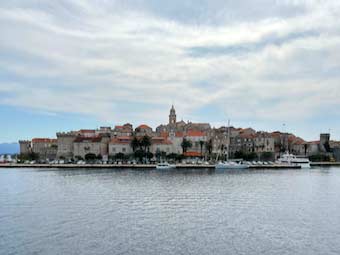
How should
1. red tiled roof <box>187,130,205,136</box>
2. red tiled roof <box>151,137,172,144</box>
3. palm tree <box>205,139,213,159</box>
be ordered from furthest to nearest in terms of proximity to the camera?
red tiled roof <box>187,130,205,136</box>
palm tree <box>205,139,213,159</box>
red tiled roof <box>151,137,172,144</box>

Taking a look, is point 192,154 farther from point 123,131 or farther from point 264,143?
point 123,131

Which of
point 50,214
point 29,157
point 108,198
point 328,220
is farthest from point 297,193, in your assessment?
point 29,157

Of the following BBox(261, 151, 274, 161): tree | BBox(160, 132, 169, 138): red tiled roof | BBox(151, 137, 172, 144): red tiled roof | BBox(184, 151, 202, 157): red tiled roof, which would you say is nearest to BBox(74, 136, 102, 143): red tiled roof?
BBox(151, 137, 172, 144): red tiled roof

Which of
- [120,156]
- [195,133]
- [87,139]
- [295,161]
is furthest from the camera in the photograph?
[195,133]

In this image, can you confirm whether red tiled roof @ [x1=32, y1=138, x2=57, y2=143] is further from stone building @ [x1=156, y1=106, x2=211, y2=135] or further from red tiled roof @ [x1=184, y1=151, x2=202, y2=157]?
red tiled roof @ [x1=184, y1=151, x2=202, y2=157]

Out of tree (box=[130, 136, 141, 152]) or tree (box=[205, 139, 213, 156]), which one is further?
tree (box=[205, 139, 213, 156])

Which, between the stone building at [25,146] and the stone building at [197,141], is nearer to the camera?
the stone building at [197,141]

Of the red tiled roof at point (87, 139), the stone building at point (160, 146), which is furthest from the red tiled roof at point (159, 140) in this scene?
the red tiled roof at point (87, 139)

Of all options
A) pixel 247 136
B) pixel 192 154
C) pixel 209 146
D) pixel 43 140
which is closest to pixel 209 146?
pixel 209 146

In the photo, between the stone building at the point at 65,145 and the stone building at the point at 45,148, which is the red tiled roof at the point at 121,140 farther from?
the stone building at the point at 45,148

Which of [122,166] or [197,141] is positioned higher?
[197,141]

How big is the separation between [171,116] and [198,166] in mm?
41790

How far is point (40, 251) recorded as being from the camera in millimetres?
16375

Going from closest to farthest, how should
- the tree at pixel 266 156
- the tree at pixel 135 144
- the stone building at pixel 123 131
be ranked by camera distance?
the tree at pixel 135 144
the tree at pixel 266 156
the stone building at pixel 123 131
